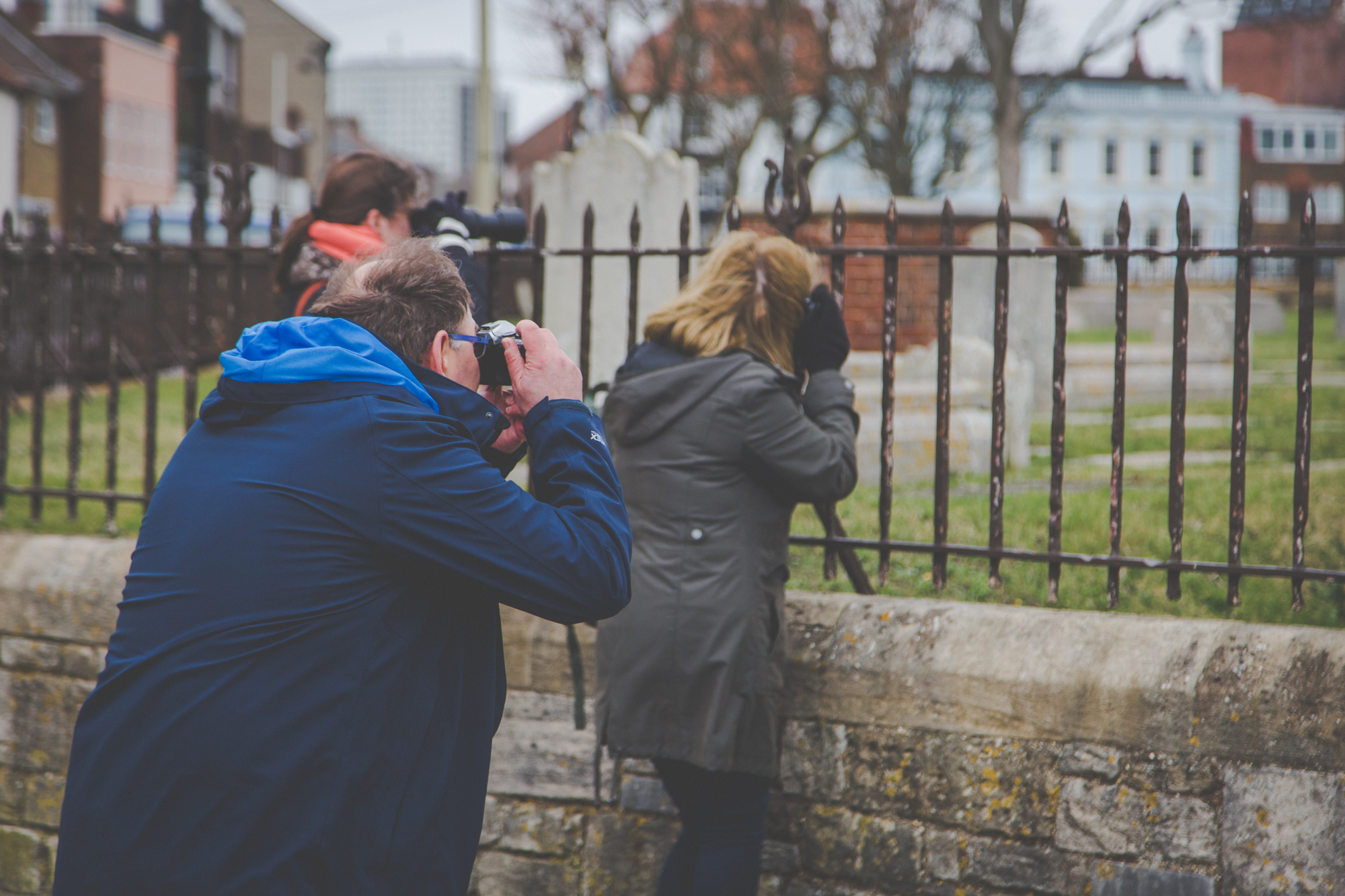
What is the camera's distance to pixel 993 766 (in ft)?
9.82

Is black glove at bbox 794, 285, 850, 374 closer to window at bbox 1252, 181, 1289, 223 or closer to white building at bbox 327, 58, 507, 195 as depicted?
window at bbox 1252, 181, 1289, 223

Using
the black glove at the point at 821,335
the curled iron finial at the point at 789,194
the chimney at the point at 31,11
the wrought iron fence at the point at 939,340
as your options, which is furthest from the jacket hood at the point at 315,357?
the chimney at the point at 31,11

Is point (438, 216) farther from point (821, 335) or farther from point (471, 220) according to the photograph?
point (821, 335)

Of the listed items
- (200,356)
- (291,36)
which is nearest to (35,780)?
(200,356)

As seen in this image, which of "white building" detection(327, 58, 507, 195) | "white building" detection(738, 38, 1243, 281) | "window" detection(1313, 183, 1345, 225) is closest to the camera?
"window" detection(1313, 183, 1345, 225)

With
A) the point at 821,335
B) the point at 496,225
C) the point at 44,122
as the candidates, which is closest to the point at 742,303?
the point at 821,335

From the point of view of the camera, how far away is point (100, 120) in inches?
1251

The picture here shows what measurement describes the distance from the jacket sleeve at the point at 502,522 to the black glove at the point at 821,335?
1.19 meters

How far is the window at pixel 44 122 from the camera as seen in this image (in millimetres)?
30078

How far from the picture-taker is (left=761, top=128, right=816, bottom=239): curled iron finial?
329 centimetres

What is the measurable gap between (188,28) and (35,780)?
7458 millimetres

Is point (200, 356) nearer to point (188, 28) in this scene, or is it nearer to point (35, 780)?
point (35, 780)

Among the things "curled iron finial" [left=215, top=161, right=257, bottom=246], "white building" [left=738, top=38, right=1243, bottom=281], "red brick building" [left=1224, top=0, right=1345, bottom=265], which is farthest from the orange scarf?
"red brick building" [left=1224, top=0, right=1345, bottom=265]

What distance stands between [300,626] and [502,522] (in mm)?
341
